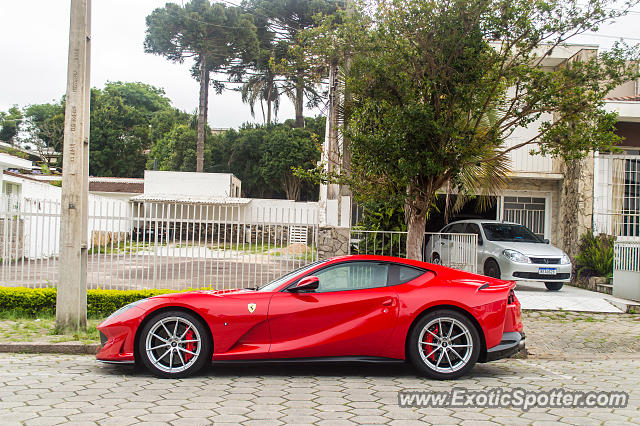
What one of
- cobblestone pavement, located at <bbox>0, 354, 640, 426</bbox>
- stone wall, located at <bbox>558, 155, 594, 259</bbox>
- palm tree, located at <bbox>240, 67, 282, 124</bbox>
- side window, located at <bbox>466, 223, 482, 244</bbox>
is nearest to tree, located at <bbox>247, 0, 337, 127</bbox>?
palm tree, located at <bbox>240, 67, 282, 124</bbox>

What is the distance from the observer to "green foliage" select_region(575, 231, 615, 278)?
46.0 ft

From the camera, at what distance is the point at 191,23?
4172 cm

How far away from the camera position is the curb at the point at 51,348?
703 centimetres

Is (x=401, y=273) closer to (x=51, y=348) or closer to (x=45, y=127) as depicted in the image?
(x=51, y=348)

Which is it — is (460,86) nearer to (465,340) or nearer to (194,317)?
(465,340)

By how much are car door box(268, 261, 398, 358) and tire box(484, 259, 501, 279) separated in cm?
784

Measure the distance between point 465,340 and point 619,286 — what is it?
27.5 feet

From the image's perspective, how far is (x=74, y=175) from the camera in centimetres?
761

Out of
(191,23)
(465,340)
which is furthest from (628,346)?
(191,23)

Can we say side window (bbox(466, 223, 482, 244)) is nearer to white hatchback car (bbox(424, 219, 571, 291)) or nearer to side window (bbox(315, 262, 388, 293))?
white hatchback car (bbox(424, 219, 571, 291))

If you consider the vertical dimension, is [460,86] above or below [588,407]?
above

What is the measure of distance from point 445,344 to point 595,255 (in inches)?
409

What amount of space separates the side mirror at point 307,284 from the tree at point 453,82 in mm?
3271

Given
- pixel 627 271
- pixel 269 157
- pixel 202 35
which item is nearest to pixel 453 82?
pixel 627 271
